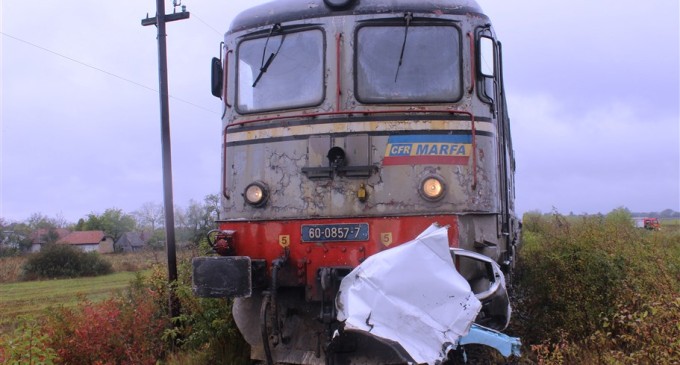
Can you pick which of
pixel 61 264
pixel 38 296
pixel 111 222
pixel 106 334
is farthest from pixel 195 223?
pixel 111 222

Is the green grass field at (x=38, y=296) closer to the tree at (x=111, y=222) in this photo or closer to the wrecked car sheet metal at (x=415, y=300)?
the wrecked car sheet metal at (x=415, y=300)

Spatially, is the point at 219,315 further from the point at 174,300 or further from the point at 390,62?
the point at 390,62

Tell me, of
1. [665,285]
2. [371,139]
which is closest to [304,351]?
[371,139]

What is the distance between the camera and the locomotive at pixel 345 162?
4.96 meters

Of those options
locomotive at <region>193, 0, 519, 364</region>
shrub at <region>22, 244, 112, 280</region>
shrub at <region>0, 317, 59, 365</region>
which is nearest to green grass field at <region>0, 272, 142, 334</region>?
shrub at <region>22, 244, 112, 280</region>

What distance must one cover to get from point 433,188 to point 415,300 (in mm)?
1291

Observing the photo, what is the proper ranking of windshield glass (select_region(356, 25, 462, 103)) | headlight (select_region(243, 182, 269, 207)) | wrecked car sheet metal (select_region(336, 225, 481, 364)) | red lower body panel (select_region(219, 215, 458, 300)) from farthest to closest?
headlight (select_region(243, 182, 269, 207)) < windshield glass (select_region(356, 25, 462, 103)) < red lower body panel (select_region(219, 215, 458, 300)) < wrecked car sheet metal (select_region(336, 225, 481, 364))

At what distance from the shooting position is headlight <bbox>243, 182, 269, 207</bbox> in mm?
5512

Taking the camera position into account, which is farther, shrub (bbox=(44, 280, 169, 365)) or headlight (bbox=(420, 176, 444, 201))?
shrub (bbox=(44, 280, 169, 365))

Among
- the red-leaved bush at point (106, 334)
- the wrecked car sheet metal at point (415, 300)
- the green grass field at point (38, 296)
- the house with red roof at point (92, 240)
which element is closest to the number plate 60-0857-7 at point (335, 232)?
the wrecked car sheet metal at point (415, 300)

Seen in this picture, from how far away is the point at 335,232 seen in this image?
16.6ft

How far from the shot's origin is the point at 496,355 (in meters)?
6.05

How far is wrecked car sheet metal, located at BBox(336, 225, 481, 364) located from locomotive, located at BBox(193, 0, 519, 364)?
0.56 meters

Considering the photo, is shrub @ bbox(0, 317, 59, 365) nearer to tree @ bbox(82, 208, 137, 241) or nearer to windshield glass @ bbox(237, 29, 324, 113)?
windshield glass @ bbox(237, 29, 324, 113)
